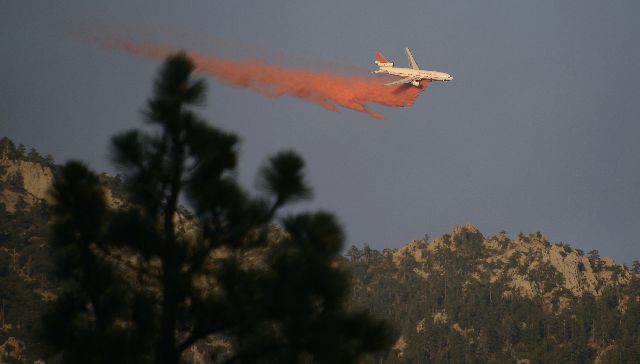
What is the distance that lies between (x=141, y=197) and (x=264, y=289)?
14.0 ft

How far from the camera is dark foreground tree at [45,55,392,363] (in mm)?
28031

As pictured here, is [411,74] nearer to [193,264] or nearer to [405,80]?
[405,80]

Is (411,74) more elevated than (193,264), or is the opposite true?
(411,74)

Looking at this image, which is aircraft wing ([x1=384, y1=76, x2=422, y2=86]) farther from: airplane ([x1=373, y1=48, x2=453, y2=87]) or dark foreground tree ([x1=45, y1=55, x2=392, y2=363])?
dark foreground tree ([x1=45, y1=55, x2=392, y2=363])

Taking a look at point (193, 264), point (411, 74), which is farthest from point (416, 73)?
point (193, 264)

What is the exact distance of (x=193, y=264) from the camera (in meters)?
29.2

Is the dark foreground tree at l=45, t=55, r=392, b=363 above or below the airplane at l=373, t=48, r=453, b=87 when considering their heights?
below

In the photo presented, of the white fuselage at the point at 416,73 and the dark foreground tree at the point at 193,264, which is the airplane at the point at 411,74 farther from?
the dark foreground tree at the point at 193,264

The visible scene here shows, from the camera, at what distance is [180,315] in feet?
95.2

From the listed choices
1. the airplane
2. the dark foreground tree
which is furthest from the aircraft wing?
the dark foreground tree

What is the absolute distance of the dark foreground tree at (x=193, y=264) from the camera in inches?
1104

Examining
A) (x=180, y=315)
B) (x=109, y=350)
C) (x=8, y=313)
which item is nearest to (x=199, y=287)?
(x=180, y=315)

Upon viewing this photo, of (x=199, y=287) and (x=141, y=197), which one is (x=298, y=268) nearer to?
(x=199, y=287)

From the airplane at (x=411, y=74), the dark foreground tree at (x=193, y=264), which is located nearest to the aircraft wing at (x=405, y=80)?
the airplane at (x=411, y=74)
